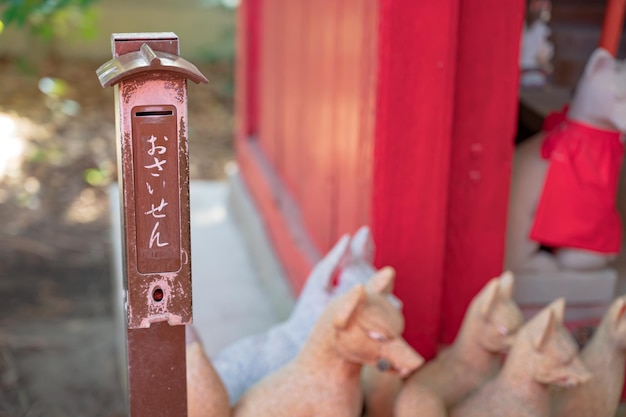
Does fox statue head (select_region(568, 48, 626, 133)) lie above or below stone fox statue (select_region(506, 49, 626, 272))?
above

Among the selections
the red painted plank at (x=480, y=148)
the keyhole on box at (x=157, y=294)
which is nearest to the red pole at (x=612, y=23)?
the red painted plank at (x=480, y=148)

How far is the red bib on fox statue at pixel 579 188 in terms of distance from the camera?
3.58m

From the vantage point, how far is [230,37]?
12.2 meters

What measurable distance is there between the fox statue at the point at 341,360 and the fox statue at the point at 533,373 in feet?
1.15

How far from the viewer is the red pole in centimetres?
351

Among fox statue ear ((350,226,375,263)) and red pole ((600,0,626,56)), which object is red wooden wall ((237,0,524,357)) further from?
red pole ((600,0,626,56))

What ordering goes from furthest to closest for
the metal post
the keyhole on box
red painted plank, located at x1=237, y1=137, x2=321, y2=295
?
1. red painted plank, located at x1=237, y1=137, x2=321, y2=295
2. the keyhole on box
3. the metal post

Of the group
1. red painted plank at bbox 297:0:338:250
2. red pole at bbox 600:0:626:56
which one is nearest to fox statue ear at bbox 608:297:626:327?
red pole at bbox 600:0:626:56

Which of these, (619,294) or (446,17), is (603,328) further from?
(446,17)

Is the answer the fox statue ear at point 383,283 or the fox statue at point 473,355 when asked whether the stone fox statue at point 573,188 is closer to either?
the fox statue at point 473,355

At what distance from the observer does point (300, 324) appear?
11.2ft

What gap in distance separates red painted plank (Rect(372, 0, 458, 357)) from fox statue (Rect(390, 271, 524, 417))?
0.33m

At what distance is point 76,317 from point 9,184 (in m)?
2.74

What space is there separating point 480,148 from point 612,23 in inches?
30.4
